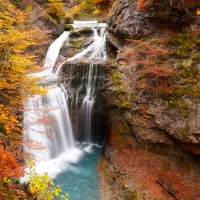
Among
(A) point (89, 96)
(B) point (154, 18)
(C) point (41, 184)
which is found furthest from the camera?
(A) point (89, 96)

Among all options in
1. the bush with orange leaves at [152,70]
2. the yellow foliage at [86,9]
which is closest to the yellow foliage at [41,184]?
the bush with orange leaves at [152,70]

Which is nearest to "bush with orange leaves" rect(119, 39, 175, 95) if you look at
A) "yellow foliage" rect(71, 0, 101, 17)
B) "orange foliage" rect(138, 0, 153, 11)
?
"orange foliage" rect(138, 0, 153, 11)

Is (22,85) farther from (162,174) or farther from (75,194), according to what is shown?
(162,174)

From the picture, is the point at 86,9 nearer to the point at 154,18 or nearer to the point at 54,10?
the point at 54,10

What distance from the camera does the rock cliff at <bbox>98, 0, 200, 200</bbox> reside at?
883cm

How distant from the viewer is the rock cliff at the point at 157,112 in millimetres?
8828

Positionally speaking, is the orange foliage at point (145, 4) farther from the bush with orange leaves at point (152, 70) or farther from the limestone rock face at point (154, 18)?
the bush with orange leaves at point (152, 70)

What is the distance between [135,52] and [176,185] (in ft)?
22.3

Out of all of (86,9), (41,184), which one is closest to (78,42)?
(41,184)

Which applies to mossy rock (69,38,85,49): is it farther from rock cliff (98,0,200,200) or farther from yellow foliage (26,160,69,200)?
yellow foliage (26,160,69,200)

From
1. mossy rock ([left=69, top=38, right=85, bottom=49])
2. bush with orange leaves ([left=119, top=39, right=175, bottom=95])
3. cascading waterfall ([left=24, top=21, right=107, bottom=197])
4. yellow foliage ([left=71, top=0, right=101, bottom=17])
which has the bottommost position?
cascading waterfall ([left=24, top=21, right=107, bottom=197])

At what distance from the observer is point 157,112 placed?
31.5 feet

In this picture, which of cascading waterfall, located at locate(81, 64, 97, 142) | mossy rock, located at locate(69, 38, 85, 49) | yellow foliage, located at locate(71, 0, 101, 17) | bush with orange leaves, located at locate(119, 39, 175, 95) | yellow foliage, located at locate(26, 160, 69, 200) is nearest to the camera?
yellow foliage, located at locate(26, 160, 69, 200)

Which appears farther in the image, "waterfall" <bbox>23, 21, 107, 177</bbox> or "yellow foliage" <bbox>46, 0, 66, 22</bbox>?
"yellow foliage" <bbox>46, 0, 66, 22</bbox>
